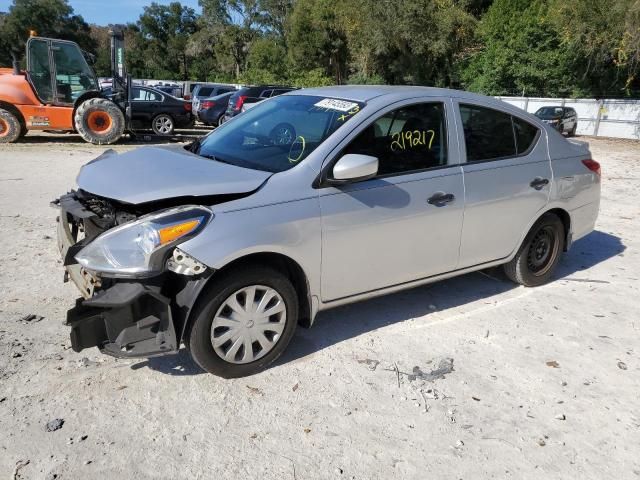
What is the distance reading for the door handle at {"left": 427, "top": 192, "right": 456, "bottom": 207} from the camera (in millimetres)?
4051

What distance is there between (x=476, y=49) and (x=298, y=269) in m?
41.1

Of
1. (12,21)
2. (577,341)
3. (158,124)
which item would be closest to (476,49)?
(158,124)

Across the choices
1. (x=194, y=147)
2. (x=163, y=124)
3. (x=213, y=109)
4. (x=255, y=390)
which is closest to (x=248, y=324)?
(x=255, y=390)

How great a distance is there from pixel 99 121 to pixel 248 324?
1305 cm

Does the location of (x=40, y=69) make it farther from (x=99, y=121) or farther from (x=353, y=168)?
(x=353, y=168)

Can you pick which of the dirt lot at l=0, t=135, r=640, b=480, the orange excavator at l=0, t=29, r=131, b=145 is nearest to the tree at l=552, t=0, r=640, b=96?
the orange excavator at l=0, t=29, r=131, b=145

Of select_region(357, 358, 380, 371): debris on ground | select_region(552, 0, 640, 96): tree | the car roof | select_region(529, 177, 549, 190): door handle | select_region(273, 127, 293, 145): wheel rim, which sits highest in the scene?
select_region(552, 0, 640, 96): tree

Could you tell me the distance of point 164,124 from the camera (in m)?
17.6

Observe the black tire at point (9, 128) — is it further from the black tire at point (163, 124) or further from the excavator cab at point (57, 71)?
the black tire at point (163, 124)

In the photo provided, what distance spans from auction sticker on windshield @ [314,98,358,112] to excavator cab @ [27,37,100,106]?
12.2 meters

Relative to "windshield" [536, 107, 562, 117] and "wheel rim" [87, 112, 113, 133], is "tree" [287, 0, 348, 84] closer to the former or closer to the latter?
"windshield" [536, 107, 562, 117]

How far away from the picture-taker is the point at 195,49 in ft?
235

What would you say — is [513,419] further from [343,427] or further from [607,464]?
[343,427]

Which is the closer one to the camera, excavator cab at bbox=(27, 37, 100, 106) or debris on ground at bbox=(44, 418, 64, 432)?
debris on ground at bbox=(44, 418, 64, 432)
